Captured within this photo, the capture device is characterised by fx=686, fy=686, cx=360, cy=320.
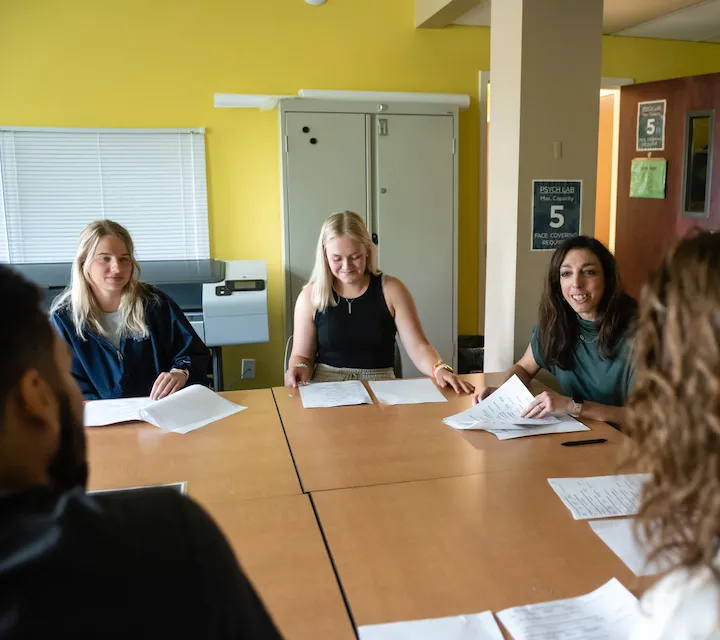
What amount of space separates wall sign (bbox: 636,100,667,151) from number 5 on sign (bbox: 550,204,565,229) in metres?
1.89

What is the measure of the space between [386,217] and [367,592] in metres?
3.11

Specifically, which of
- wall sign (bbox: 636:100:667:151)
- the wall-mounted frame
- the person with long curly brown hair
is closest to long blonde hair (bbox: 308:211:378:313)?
the person with long curly brown hair

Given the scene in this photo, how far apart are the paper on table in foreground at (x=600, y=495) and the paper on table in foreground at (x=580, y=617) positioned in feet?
0.95

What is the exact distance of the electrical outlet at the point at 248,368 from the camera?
4.26 meters

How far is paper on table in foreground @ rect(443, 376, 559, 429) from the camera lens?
196cm

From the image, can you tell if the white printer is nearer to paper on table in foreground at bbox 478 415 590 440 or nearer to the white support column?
the white support column

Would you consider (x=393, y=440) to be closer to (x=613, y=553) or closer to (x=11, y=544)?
(x=613, y=553)

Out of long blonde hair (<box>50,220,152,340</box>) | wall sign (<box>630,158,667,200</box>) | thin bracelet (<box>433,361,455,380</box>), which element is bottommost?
thin bracelet (<box>433,361,455,380</box>)

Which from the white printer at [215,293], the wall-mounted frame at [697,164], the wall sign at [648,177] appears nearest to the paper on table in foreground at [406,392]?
the white printer at [215,293]

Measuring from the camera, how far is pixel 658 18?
13.7ft

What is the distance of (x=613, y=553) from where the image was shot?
4.19ft

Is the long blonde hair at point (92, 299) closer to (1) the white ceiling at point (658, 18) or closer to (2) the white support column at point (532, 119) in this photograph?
(2) the white support column at point (532, 119)

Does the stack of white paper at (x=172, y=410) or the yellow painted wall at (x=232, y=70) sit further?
the yellow painted wall at (x=232, y=70)

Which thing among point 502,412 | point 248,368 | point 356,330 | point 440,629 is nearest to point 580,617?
point 440,629
